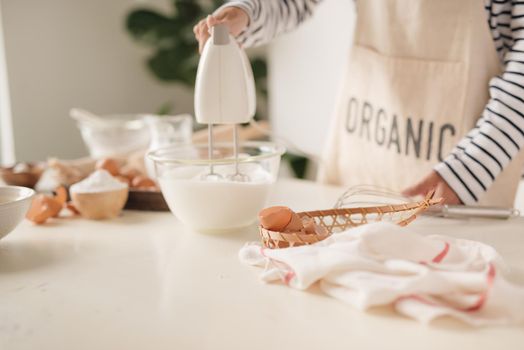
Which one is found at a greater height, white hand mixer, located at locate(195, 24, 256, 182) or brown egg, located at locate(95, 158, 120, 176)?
white hand mixer, located at locate(195, 24, 256, 182)

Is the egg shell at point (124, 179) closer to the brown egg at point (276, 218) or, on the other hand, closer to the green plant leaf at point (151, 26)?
the brown egg at point (276, 218)

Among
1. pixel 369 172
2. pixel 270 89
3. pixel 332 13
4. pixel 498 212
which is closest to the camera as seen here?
pixel 498 212

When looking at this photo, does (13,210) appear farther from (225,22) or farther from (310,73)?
(310,73)

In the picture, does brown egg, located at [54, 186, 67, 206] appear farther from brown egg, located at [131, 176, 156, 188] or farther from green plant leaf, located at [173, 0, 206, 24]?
green plant leaf, located at [173, 0, 206, 24]

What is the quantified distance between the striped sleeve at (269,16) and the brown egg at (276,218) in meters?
0.41

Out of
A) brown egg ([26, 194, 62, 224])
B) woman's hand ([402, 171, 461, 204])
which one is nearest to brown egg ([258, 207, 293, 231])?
woman's hand ([402, 171, 461, 204])

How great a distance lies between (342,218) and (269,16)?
1.58 ft

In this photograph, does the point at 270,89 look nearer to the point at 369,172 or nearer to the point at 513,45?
the point at 369,172

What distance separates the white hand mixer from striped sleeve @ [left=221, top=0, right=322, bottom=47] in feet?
0.66

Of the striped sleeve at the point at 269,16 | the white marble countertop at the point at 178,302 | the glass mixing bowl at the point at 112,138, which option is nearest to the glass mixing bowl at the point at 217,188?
the white marble countertop at the point at 178,302

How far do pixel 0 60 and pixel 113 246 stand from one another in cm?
160

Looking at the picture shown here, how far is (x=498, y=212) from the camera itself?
2.90ft

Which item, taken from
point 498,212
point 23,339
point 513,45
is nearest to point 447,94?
point 513,45

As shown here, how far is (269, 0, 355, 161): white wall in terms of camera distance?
1.97m
